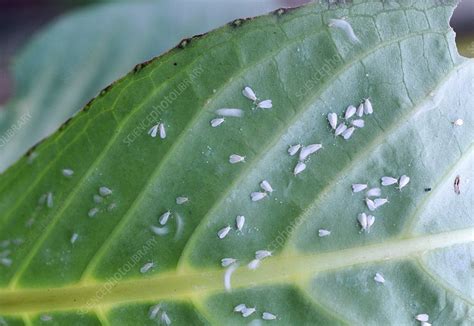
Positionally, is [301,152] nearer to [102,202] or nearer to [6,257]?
[102,202]

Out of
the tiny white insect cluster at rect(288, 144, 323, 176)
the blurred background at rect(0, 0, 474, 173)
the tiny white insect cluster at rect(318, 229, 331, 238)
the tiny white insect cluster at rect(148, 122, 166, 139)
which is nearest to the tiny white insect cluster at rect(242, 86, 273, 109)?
the tiny white insect cluster at rect(288, 144, 323, 176)

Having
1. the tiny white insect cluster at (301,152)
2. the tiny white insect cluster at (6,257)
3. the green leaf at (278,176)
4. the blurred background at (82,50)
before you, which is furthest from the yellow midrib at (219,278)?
the blurred background at (82,50)

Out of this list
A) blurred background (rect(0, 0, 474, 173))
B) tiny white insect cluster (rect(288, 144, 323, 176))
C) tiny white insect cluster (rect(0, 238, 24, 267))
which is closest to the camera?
tiny white insect cluster (rect(288, 144, 323, 176))

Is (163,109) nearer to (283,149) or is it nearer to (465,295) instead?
(283,149)

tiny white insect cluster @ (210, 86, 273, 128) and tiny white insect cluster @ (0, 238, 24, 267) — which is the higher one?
tiny white insect cluster @ (210, 86, 273, 128)

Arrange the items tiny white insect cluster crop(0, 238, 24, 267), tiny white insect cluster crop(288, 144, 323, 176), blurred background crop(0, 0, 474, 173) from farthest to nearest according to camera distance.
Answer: blurred background crop(0, 0, 474, 173) → tiny white insect cluster crop(0, 238, 24, 267) → tiny white insect cluster crop(288, 144, 323, 176)

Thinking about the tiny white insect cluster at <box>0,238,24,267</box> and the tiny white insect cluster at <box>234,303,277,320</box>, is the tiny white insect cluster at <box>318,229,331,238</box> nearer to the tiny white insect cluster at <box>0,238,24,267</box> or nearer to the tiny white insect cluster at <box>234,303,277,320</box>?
the tiny white insect cluster at <box>234,303,277,320</box>

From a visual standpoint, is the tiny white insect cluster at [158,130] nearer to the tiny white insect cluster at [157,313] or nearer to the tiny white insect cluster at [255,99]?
the tiny white insect cluster at [255,99]

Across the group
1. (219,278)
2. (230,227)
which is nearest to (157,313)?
(219,278)
